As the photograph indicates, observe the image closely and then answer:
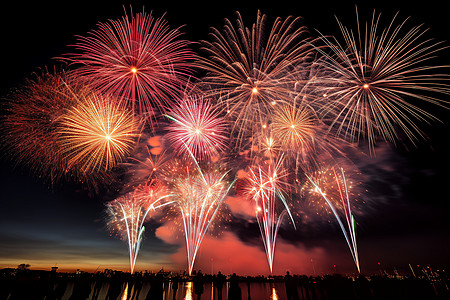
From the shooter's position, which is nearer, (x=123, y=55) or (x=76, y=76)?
(x=123, y=55)

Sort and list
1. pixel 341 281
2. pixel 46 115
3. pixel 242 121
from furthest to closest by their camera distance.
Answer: pixel 341 281 → pixel 242 121 → pixel 46 115

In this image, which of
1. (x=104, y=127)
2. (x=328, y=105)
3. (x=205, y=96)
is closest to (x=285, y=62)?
(x=328, y=105)

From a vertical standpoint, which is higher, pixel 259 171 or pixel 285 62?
pixel 285 62

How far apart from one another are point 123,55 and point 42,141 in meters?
10.1

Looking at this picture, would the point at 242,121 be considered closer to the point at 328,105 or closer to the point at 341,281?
the point at 328,105

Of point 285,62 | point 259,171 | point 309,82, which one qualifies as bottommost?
point 259,171

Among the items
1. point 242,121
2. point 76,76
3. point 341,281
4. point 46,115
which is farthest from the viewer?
point 341,281

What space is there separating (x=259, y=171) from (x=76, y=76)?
18033 millimetres

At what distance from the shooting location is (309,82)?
14.7 m

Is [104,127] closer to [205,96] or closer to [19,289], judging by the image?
[205,96]

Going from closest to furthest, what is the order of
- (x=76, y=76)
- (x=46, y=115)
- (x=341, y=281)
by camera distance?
(x=76, y=76) → (x=46, y=115) → (x=341, y=281)

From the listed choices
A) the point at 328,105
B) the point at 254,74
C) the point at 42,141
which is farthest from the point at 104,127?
the point at 328,105

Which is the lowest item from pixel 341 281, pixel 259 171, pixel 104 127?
pixel 341 281

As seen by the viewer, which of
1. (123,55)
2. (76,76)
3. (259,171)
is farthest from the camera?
(259,171)
